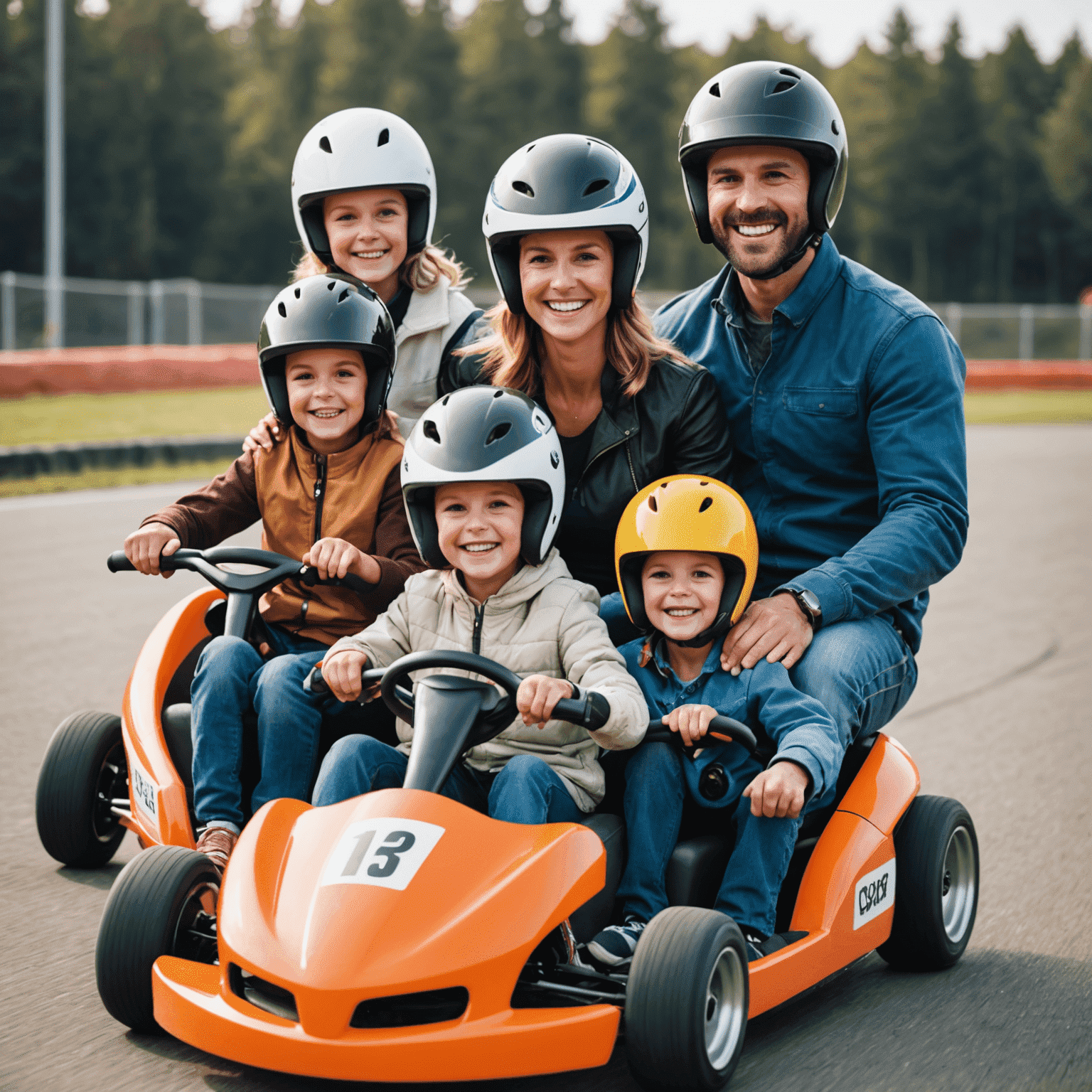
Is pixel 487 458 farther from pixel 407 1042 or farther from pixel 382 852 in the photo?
pixel 407 1042

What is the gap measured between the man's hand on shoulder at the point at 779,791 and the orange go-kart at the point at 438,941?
3.4 inches

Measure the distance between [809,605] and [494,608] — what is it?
29.4 inches

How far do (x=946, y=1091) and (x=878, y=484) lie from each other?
60.6 inches

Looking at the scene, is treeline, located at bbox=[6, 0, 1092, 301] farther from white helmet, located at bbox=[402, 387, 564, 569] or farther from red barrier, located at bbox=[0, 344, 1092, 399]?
white helmet, located at bbox=[402, 387, 564, 569]

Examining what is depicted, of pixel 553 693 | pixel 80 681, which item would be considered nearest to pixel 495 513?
pixel 553 693

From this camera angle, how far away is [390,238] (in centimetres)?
489

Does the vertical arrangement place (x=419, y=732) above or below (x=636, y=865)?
above

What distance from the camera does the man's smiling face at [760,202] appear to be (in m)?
4.12

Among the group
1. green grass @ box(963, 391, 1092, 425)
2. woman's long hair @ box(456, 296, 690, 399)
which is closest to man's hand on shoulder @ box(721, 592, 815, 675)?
woman's long hair @ box(456, 296, 690, 399)

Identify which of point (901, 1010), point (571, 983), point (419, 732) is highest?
point (419, 732)

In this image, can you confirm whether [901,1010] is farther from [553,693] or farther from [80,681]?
[80,681]

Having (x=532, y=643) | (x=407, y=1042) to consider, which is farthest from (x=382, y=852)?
(x=532, y=643)

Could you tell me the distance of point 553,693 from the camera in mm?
3148

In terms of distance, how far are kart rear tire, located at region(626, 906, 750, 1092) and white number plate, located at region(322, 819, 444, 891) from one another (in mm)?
457
